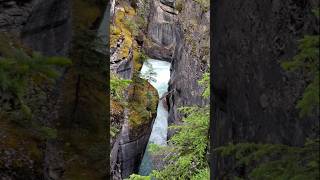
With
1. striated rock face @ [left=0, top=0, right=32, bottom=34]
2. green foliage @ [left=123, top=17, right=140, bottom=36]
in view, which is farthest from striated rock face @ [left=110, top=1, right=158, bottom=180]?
striated rock face @ [left=0, top=0, right=32, bottom=34]

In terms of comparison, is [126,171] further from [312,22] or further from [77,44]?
[312,22]

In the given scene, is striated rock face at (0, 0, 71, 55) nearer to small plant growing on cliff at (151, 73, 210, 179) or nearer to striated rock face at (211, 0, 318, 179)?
striated rock face at (211, 0, 318, 179)

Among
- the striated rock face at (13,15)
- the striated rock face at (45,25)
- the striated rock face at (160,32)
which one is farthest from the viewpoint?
the striated rock face at (160,32)

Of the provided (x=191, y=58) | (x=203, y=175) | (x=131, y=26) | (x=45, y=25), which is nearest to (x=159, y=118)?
(x=131, y=26)

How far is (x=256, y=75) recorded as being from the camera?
6.03m

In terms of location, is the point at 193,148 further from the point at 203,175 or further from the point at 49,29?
the point at 49,29

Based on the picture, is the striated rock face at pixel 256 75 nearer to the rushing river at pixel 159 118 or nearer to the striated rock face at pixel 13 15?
the striated rock face at pixel 13 15

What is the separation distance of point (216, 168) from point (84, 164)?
7.51 ft

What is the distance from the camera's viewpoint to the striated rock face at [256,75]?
5.00 m

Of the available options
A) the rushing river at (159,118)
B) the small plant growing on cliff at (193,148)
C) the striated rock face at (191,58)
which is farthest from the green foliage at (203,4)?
the small plant growing on cliff at (193,148)

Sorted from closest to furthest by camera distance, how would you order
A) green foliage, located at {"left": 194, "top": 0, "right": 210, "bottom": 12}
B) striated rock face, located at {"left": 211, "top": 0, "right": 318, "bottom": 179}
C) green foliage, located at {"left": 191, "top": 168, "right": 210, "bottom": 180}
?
striated rock face, located at {"left": 211, "top": 0, "right": 318, "bottom": 179}, green foliage, located at {"left": 191, "top": 168, "right": 210, "bottom": 180}, green foliage, located at {"left": 194, "top": 0, "right": 210, "bottom": 12}

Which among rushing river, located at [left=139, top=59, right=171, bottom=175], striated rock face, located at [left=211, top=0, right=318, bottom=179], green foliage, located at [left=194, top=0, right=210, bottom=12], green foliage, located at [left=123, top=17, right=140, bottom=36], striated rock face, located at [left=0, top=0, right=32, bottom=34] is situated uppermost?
green foliage, located at [left=194, top=0, right=210, bottom=12]

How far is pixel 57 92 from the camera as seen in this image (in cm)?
691

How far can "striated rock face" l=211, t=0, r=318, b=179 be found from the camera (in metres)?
5.00
